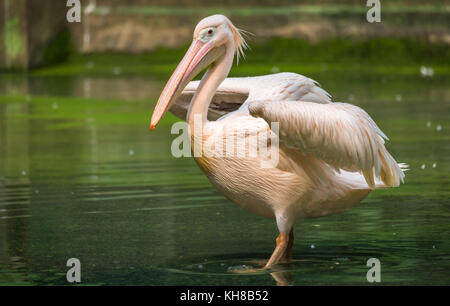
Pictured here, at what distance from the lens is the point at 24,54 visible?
819 inches

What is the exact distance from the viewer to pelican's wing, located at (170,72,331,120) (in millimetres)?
6074

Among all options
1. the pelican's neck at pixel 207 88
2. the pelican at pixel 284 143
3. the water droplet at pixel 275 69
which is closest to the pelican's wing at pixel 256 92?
the pelican at pixel 284 143

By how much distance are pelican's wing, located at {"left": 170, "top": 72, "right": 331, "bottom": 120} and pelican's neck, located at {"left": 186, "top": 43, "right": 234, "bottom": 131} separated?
211mm

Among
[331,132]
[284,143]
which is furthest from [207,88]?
[331,132]

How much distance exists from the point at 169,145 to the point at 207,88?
16.1 ft

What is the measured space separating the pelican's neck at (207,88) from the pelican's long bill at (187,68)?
53 millimetres

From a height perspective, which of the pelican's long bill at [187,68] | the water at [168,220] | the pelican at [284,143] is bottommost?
the water at [168,220]

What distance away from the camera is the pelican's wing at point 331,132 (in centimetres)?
550

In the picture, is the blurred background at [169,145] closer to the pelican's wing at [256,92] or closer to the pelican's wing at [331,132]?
the pelican's wing at [331,132]

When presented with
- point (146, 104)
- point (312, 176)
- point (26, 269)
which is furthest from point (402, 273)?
point (146, 104)

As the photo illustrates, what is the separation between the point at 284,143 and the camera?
18.7 feet

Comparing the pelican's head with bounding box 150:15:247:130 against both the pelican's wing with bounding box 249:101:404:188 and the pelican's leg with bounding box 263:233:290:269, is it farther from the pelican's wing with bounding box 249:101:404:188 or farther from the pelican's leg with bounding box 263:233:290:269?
the pelican's leg with bounding box 263:233:290:269
